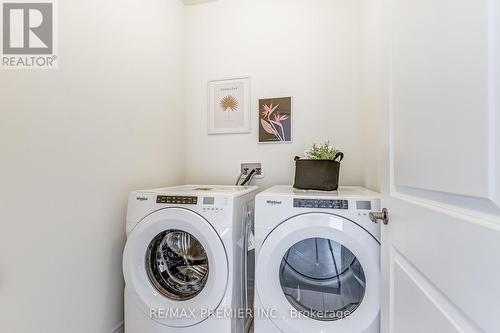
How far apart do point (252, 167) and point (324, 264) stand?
920 mm

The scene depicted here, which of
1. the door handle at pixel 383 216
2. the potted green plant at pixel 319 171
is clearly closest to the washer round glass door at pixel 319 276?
the door handle at pixel 383 216

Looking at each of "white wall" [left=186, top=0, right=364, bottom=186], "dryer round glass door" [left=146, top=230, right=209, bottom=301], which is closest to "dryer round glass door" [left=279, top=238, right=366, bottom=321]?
"dryer round glass door" [left=146, top=230, right=209, bottom=301]

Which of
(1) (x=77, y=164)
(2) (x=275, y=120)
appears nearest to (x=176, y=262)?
(1) (x=77, y=164)

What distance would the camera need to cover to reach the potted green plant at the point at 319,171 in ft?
4.32

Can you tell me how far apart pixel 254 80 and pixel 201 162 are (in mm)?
810

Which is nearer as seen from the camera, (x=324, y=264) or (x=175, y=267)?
(x=324, y=264)

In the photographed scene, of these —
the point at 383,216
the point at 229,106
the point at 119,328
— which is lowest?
the point at 119,328

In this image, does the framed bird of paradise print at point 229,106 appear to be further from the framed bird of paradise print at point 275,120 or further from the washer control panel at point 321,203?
the washer control panel at point 321,203

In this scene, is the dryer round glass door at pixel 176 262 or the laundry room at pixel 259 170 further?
the dryer round glass door at pixel 176 262

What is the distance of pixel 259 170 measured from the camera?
1.89 m

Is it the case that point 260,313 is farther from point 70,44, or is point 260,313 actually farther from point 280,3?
point 280,3

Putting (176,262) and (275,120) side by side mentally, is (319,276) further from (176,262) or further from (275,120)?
(275,120)

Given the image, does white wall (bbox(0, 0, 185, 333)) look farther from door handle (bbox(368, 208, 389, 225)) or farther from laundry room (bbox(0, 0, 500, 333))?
door handle (bbox(368, 208, 389, 225))

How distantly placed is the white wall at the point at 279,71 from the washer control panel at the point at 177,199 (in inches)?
30.9
